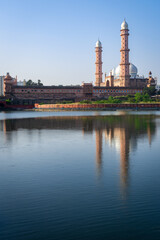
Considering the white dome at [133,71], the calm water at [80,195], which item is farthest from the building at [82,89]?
the calm water at [80,195]

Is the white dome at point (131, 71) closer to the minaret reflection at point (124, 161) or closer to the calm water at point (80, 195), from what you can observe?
the minaret reflection at point (124, 161)

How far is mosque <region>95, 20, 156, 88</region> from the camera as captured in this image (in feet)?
418

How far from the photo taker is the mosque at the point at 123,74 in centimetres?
12744

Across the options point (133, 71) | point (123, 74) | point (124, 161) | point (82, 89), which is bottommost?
point (124, 161)

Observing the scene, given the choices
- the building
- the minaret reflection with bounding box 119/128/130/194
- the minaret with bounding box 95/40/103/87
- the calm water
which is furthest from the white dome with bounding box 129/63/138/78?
the calm water

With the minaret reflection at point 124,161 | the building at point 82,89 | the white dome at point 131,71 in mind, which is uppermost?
the white dome at point 131,71

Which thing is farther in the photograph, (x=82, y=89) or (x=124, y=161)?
(x=82, y=89)

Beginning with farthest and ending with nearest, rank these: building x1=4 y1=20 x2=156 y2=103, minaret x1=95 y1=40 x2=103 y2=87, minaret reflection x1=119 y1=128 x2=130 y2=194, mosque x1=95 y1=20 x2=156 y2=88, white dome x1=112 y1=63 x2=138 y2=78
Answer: white dome x1=112 y1=63 x2=138 y2=78 < minaret x1=95 y1=40 x2=103 y2=87 < mosque x1=95 y1=20 x2=156 y2=88 < building x1=4 y1=20 x2=156 y2=103 < minaret reflection x1=119 y1=128 x2=130 y2=194

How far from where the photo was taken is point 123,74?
435 feet

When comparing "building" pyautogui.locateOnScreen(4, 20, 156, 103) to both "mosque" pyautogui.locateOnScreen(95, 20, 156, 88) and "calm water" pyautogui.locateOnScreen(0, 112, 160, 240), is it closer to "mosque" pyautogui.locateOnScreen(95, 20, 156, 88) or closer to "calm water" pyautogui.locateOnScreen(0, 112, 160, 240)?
"mosque" pyautogui.locateOnScreen(95, 20, 156, 88)

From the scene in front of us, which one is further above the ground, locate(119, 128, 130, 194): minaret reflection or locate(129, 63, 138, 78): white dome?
locate(129, 63, 138, 78): white dome

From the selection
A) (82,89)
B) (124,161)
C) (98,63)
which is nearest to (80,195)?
(124,161)

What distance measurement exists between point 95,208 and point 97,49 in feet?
450

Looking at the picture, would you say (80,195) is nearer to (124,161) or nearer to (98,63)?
(124,161)
